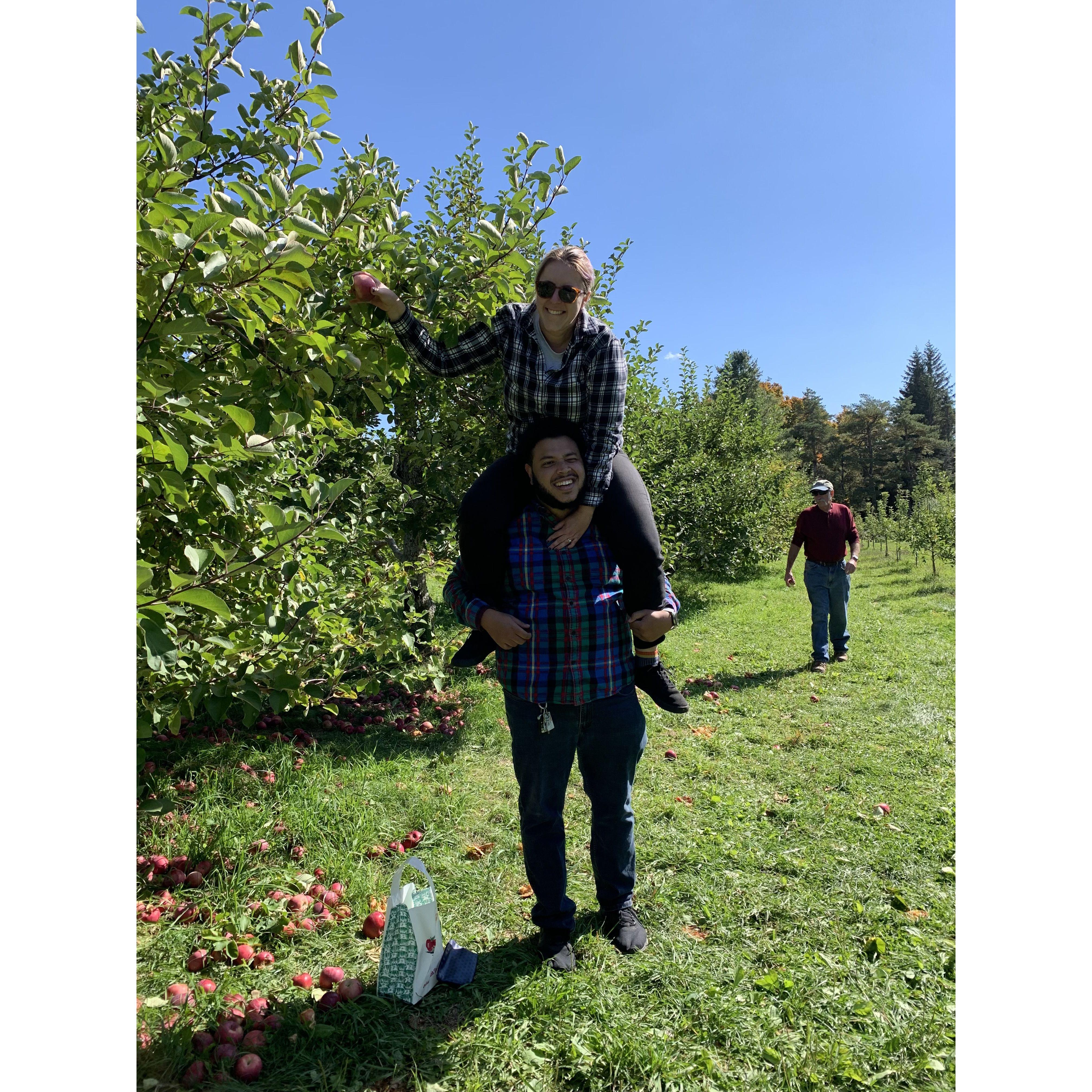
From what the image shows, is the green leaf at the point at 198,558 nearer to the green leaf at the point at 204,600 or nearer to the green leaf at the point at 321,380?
the green leaf at the point at 204,600

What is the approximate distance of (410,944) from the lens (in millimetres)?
2369

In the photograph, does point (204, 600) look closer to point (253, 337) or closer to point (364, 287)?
point (253, 337)

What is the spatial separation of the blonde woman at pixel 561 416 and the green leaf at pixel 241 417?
82cm

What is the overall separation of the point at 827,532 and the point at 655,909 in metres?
5.53

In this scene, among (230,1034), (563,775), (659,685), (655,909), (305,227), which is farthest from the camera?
(655,909)

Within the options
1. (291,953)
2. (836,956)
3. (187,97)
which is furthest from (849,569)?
(187,97)

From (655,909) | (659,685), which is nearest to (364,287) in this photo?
(659,685)

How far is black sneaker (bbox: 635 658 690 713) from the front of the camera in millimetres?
2605

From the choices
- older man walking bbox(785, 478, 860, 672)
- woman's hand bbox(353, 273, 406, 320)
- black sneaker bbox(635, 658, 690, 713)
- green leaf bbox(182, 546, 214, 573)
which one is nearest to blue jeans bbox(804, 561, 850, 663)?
older man walking bbox(785, 478, 860, 672)

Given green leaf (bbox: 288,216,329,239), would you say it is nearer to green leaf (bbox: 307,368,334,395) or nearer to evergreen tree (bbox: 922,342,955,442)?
green leaf (bbox: 307,368,334,395)

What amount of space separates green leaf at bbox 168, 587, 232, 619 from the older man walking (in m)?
6.80

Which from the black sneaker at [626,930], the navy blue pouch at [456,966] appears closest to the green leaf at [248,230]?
the navy blue pouch at [456,966]

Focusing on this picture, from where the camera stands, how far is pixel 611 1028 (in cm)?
221
